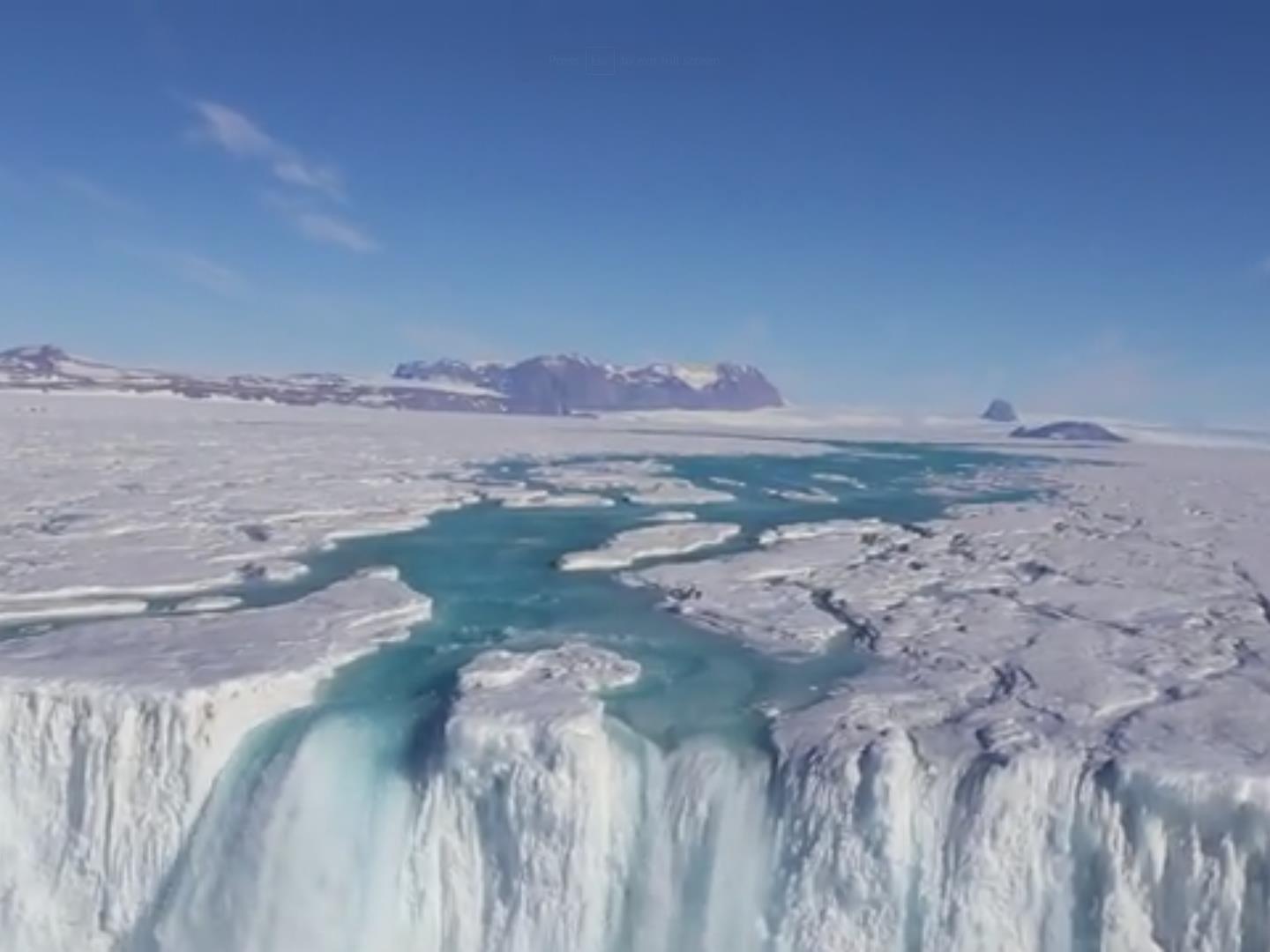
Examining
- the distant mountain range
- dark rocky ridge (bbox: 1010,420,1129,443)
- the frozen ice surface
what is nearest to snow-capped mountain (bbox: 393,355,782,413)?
the distant mountain range

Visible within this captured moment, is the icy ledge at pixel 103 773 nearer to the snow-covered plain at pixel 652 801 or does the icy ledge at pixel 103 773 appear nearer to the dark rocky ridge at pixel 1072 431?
the snow-covered plain at pixel 652 801

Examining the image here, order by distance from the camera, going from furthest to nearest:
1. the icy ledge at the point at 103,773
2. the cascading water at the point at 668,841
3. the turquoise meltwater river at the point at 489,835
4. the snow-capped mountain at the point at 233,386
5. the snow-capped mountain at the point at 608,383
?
the snow-capped mountain at the point at 608,383 → the snow-capped mountain at the point at 233,386 → the icy ledge at the point at 103,773 → the turquoise meltwater river at the point at 489,835 → the cascading water at the point at 668,841

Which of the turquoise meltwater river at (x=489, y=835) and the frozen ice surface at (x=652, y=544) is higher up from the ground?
the frozen ice surface at (x=652, y=544)

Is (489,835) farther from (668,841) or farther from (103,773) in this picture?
(103,773)

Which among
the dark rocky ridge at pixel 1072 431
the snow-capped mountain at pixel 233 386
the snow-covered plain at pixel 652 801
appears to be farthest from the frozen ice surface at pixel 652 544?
the snow-capped mountain at pixel 233 386

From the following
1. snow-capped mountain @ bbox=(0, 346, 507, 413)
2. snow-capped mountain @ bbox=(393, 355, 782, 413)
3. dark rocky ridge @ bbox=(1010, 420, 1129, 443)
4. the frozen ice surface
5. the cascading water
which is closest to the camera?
the cascading water

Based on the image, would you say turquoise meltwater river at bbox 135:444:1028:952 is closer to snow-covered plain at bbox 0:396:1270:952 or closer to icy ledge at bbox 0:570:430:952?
snow-covered plain at bbox 0:396:1270:952
